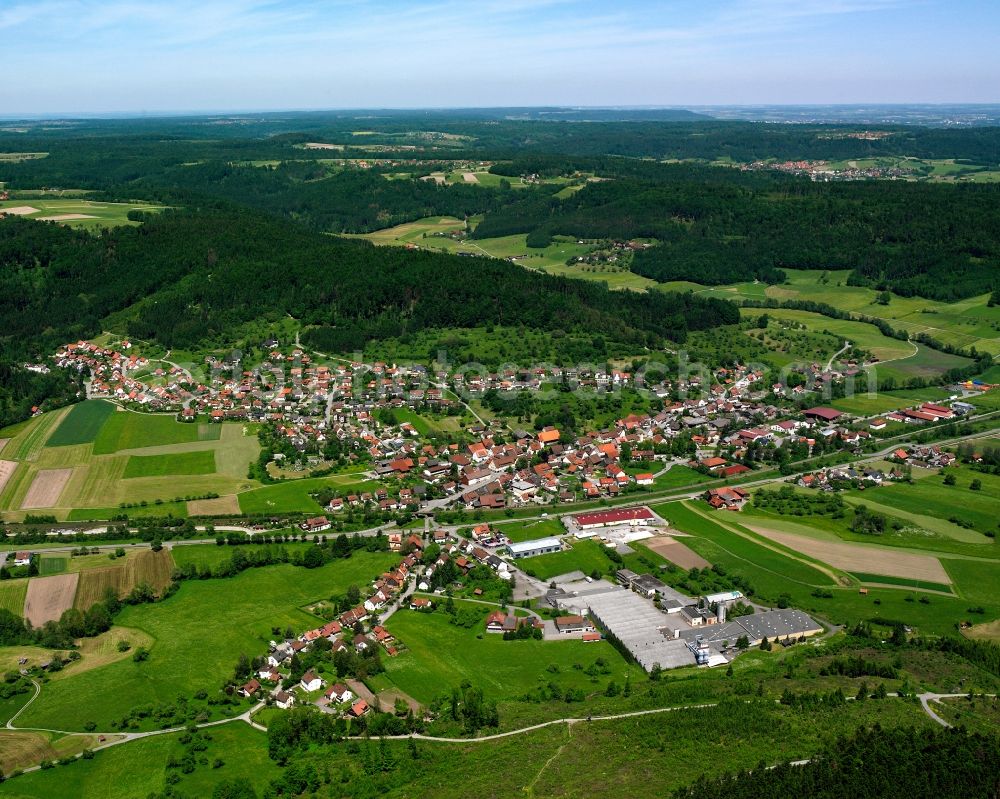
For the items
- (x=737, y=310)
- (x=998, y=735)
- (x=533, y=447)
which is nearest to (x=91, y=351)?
(x=533, y=447)

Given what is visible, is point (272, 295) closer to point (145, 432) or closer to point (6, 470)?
point (145, 432)

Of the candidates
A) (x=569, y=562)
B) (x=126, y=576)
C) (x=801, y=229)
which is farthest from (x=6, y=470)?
(x=801, y=229)

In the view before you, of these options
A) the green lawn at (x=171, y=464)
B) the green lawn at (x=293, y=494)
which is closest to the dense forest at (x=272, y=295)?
the green lawn at (x=171, y=464)

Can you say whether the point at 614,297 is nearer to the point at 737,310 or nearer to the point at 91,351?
the point at 737,310

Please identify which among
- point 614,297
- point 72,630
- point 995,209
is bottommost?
point 72,630

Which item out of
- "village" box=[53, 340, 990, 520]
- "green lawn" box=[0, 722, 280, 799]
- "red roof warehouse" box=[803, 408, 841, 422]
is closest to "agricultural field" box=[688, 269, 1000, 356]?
"village" box=[53, 340, 990, 520]

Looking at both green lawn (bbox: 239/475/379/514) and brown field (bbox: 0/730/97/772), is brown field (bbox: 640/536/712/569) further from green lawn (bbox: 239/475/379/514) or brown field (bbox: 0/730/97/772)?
brown field (bbox: 0/730/97/772)
